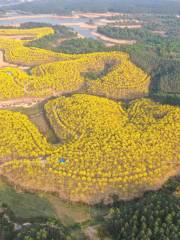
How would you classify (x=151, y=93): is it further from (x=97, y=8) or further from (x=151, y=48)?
(x=97, y=8)

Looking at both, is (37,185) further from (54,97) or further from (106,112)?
(54,97)

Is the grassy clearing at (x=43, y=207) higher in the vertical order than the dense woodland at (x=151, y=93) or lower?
lower

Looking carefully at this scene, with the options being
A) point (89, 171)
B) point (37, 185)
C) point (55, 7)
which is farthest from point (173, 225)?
point (55, 7)

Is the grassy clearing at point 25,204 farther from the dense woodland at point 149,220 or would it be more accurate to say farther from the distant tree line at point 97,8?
the distant tree line at point 97,8

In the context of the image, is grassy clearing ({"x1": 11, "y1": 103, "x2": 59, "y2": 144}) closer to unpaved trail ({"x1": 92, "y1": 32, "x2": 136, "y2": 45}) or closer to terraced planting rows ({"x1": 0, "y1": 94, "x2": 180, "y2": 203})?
terraced planting rows ({"x1": 0, "y1": 94, "x2": 180, "y2": 203})

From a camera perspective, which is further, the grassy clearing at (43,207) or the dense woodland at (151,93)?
the grassy clearing at (43,207)

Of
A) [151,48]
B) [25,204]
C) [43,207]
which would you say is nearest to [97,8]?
[151,48]

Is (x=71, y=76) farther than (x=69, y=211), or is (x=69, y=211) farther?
(x=71, y=76)

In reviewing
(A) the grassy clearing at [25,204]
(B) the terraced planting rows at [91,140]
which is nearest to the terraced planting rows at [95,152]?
(B) the terraced planting rows at [91,140]

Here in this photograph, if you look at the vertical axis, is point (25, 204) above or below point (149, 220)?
below

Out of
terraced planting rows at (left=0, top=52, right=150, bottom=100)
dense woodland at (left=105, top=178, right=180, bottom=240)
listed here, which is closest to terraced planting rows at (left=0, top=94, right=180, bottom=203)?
dense woodland at (left=105, top=178, right=180, bottom=240)
